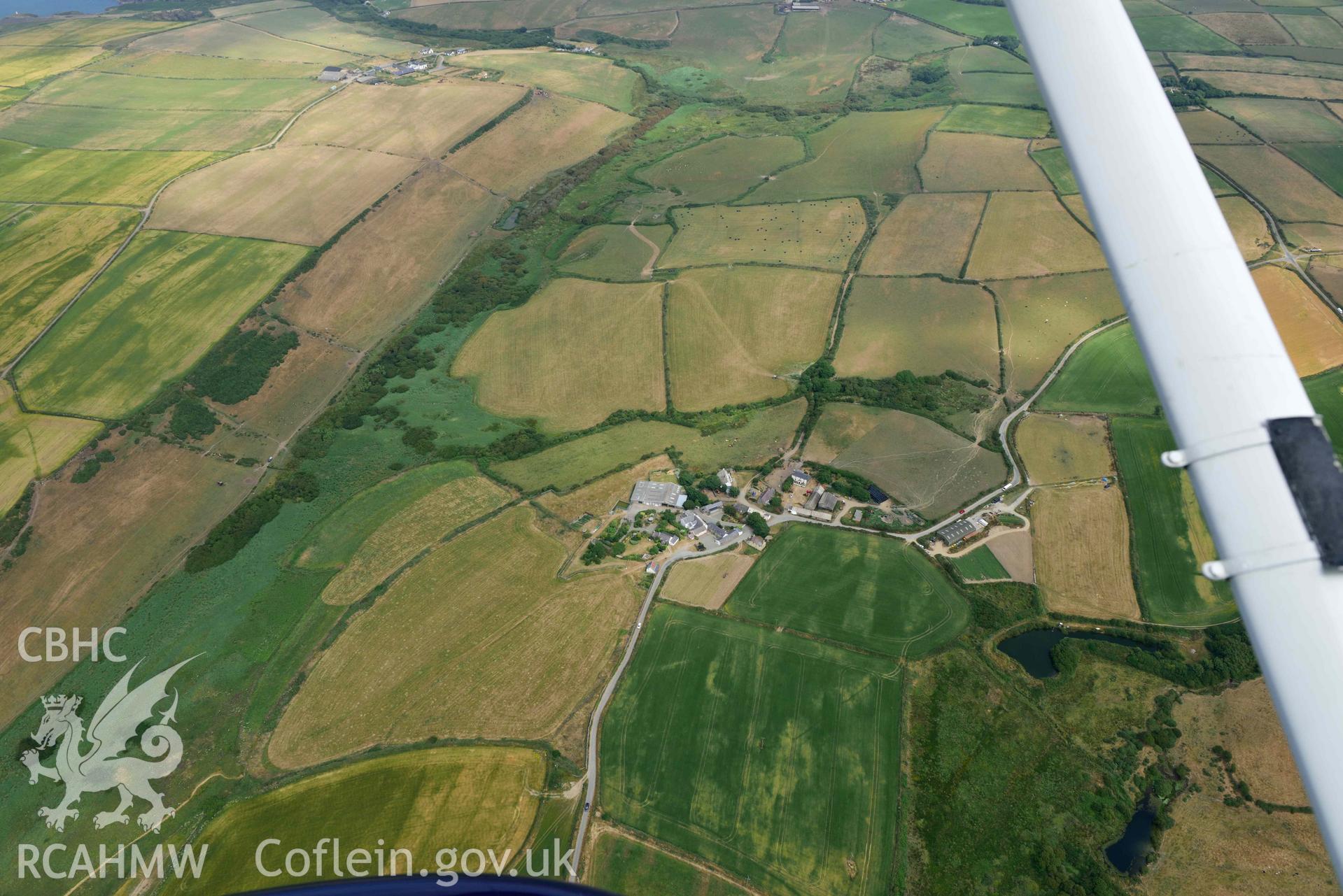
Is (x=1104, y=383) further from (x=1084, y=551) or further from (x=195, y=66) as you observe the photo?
(x=195, y=66)

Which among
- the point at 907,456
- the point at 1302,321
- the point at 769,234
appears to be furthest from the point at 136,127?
the point at 1302,321

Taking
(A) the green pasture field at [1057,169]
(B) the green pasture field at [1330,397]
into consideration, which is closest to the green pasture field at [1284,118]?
(A) the green pasture field at [1057,169]

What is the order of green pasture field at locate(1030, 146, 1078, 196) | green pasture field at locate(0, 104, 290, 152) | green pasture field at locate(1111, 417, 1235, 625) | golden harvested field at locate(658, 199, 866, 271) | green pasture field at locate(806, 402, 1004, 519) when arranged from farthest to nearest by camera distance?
green pasture field at locate(0, 104, 290, 152), green pasture field at locate(1030, 146, 1078, 196), golden harvested field at locate(658, 199, 866, 271), green pasture field at locate(806, 402, 1004, 519), green pasture field at locate(1111, 417, 1235, 625)

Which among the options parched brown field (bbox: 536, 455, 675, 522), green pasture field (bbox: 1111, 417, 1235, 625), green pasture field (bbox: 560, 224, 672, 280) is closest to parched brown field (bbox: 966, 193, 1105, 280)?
green pasture field (bbox: 1111, 417, 1235, 625)

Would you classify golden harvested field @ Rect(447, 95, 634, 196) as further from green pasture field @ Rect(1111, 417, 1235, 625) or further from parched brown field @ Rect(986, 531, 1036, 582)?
green pasture field @ Rect(1111, 417, 1235, 625)

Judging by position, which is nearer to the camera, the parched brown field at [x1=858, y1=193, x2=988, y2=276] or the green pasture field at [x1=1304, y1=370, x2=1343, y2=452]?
the green pasture field at [x1=1304, y1=370, x2=1343, y2=452]
